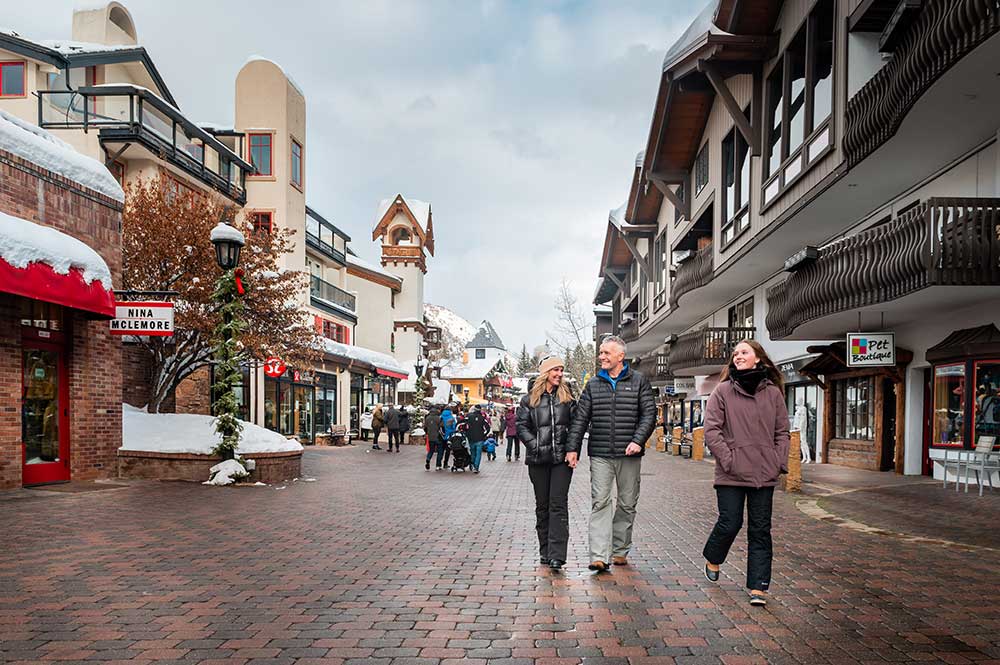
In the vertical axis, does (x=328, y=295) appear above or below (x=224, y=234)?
above

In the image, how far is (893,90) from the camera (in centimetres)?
1104

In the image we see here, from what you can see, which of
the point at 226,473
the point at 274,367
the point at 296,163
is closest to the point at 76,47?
the point at 296,163

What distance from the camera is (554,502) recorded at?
6566 mm

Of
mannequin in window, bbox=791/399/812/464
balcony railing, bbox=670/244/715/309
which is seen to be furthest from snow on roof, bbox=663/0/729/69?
mannequin in window, bbox=791/399/812/464

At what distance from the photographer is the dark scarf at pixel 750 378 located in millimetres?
5469

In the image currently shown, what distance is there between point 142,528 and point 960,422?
44.8 ft

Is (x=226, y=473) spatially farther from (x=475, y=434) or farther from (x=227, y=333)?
(x=475, y=434)

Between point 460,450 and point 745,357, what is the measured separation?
43.4 feet

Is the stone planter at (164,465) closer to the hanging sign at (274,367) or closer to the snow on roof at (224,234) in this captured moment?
the snow on roof at (224,234)

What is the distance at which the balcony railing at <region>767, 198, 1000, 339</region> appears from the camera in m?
11.0

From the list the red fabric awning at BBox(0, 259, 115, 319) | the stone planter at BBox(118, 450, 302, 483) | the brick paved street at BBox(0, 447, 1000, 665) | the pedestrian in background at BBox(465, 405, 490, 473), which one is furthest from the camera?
the pedestrian in background at BBox(465, 405, 490, 473)

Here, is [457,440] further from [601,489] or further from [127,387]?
[601,489]

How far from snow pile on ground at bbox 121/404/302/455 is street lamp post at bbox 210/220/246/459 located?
1.04 ft

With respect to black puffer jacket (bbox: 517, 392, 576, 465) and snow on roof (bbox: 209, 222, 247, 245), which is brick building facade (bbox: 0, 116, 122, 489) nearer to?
snow on roof (bbox: 209, 222, 247, 245)
